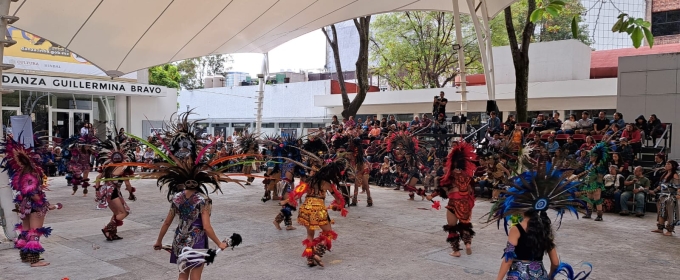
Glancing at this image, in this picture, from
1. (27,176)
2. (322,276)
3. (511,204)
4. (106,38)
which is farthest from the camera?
(106,38)

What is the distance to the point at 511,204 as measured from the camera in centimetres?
464

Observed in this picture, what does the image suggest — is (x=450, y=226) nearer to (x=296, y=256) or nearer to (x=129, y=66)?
(x=296, y=256)

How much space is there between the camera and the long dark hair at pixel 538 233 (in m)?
4.43

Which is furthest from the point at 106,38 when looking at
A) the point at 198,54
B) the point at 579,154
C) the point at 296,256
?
the point at 579,154

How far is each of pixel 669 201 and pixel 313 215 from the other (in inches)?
266

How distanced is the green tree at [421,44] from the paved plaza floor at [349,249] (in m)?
22.1

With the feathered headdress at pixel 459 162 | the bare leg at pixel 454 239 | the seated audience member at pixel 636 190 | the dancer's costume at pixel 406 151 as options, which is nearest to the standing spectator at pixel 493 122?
the dancer's costume at pixel 406 151

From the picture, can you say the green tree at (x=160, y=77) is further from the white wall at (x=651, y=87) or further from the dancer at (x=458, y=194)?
the dancer at (x=458, y=194)

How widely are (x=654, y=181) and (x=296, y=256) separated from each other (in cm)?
905

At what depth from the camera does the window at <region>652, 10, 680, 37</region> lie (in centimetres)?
3659

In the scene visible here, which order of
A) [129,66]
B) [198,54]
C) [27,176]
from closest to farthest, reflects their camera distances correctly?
[27,176] → [129,66] → [198,54]

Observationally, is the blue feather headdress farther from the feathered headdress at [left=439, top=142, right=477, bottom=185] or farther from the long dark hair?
the feathered headdress at [left=439, top=142, right=477, bottom=185]

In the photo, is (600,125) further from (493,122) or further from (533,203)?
(533,203)

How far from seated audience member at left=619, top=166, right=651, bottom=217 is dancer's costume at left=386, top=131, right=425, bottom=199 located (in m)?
4.91
